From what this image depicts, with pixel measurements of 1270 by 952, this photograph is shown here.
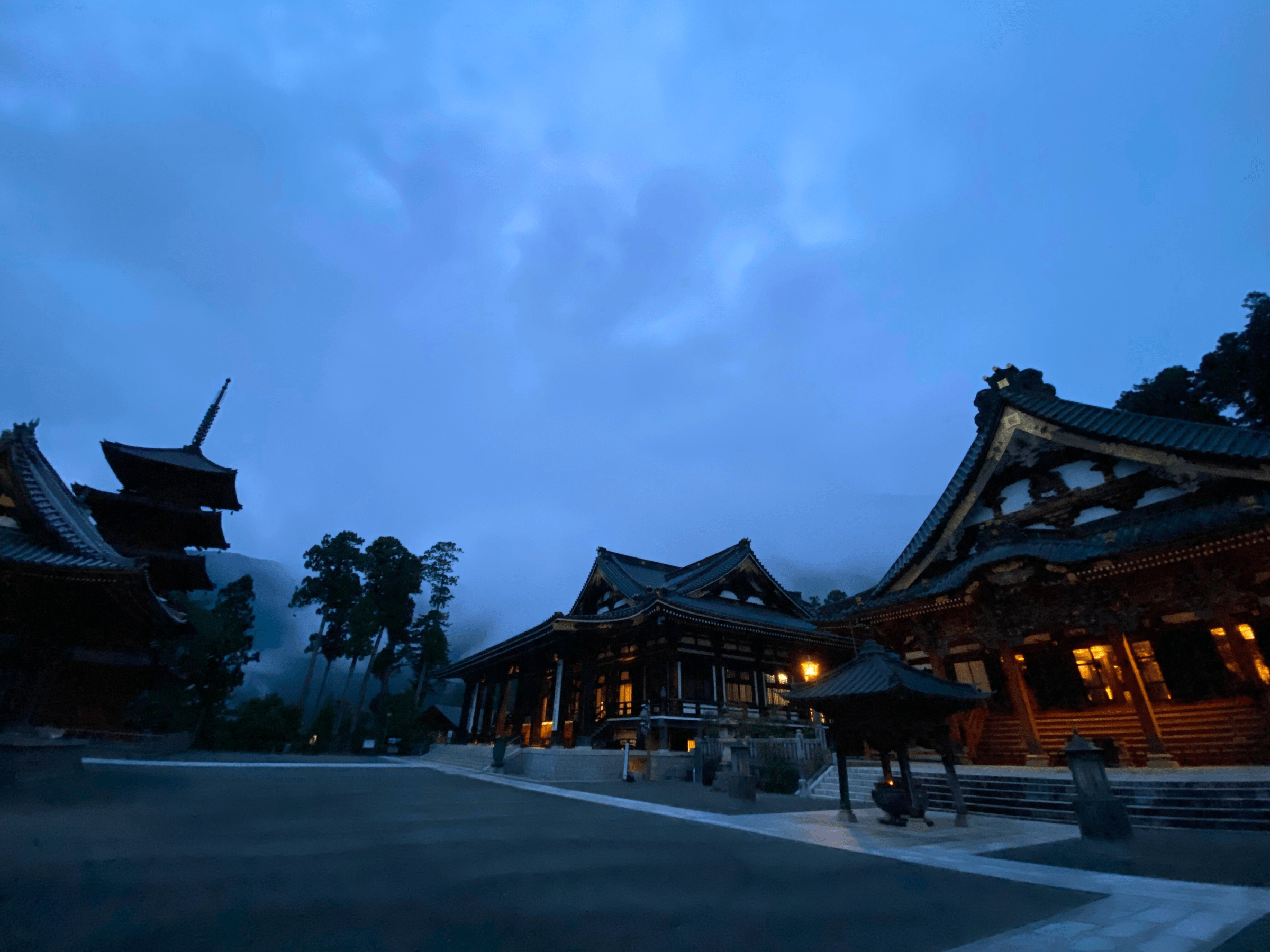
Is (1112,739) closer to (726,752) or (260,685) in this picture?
(726,752)

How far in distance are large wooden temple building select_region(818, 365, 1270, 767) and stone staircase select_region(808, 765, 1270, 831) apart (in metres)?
2.47

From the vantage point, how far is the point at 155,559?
21.0m

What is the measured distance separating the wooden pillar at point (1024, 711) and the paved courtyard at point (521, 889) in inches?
238

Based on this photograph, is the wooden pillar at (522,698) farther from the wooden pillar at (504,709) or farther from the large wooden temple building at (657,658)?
the wooden pillar at (504,709)

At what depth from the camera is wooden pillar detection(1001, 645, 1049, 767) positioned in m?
12.9

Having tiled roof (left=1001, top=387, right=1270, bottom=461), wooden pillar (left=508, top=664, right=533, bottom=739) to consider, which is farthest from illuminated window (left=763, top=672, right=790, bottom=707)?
tiled roof (left=1001, top=387, right=1270, bottom=461)

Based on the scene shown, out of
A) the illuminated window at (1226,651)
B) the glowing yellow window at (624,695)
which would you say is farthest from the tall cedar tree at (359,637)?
the illuminated window at (1226,651)

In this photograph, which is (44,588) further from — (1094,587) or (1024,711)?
(1094,587)

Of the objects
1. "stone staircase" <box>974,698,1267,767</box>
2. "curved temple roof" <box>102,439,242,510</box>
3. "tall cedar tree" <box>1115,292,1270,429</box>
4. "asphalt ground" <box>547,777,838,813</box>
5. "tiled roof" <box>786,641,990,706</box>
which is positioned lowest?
"asphalt ground" <box>547,777,838,813</box>

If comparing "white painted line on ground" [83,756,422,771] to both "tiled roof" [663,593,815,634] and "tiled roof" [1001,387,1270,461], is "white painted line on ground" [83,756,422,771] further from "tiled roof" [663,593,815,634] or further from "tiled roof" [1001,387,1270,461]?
"tiled roof" [1001,387,1270,461]

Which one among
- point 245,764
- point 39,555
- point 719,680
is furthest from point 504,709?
point 39,555

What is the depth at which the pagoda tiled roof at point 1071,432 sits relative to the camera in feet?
37.2

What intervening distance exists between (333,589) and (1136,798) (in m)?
42.8

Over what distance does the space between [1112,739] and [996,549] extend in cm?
489
